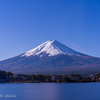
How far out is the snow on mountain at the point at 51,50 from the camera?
122 metres

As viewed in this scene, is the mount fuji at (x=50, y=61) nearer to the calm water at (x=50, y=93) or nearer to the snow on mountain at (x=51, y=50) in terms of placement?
the snow on mountain at (x=51, y=50)

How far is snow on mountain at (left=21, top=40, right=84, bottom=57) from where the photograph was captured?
12216 centimetres

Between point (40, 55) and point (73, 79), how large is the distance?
211 feet

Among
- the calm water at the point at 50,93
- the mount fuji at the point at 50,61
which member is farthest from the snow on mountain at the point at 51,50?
the calm water at the point at 50,93

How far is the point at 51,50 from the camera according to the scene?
407 feet

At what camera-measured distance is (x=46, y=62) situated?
111812mm

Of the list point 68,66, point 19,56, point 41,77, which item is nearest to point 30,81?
point 41,77

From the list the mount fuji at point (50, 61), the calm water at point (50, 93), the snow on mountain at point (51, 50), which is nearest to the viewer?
the calm water at point (50, 93)

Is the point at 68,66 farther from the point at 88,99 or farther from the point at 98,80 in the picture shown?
the point at 88,99

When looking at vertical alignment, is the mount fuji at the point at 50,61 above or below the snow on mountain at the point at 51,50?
below

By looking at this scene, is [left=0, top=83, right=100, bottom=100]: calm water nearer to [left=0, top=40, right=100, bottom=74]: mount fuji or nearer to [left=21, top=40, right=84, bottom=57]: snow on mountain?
[left=0, top=40, right=100, bottom=74]: mount fuji

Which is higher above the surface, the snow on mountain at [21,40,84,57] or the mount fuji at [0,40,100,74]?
the snow on mountain at [21,40,84,57]

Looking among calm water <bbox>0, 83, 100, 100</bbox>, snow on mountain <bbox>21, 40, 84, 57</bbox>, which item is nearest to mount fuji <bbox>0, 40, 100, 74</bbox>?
snow on mountain <bbox>21, 40, 84, 57</bbox>

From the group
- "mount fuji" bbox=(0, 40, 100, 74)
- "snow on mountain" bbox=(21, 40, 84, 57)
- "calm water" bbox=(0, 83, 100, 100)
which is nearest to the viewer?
"calm water" bbox=(0, 83, 100, 100)
